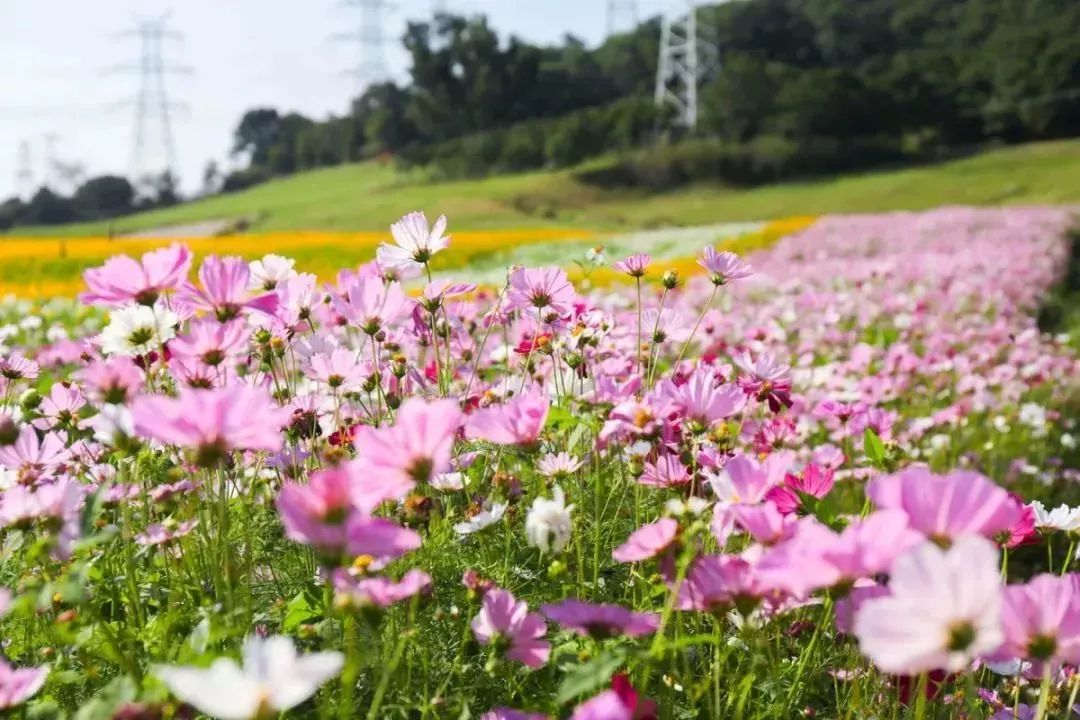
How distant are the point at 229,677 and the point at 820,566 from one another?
404mm

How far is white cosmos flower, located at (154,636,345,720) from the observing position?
0.60 meters

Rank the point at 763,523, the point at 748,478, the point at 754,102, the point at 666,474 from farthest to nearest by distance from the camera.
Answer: the point at 754,102, the point at 666,474, the point at 748,478, the point at 763,523

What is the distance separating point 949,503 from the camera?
2.29ft

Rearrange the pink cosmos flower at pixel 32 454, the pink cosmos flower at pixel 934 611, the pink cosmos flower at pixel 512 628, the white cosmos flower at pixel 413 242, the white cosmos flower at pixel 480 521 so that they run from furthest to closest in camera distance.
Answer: the white cosmos flower at pixel 413 242 → the pink cosmos flower at pixel 32 454 → the white cosmos flower at pixel 480 521 → the pink cosmos flower at pixel 512 628 → the pink cosmos flower at pixel 934 611

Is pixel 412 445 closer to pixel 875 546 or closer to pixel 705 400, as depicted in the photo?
pixel 875 546

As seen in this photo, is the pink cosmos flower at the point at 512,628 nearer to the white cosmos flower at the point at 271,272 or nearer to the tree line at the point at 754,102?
the white cosmos flower at the point at 271,272

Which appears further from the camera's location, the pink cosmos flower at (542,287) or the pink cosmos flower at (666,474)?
the pink cosmos flower at (542,287)

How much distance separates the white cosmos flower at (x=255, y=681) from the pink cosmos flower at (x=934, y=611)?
339 millimetres

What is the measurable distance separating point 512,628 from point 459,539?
0.46 metres

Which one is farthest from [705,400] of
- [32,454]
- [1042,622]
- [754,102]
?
[754,102]

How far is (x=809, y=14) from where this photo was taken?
210 ft

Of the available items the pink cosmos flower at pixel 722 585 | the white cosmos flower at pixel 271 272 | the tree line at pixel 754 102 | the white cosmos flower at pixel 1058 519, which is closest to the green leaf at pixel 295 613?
the pink cosmos flower at pixel 722 585

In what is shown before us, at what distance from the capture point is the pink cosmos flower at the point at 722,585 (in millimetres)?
828

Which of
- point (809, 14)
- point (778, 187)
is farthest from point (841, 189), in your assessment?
point (809, 14)
